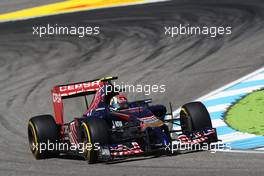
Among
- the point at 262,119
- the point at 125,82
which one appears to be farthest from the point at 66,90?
the point at 125,82

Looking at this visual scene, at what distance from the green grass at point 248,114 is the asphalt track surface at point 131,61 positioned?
4.50 ft

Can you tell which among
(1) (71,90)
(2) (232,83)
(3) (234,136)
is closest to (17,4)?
(2) (232,83)

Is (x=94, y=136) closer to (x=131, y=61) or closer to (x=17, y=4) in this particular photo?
(x=131, y=61)

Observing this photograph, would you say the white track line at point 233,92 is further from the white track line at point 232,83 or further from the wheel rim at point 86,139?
the wheel rim at point 86,139

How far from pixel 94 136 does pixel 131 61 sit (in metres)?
7.87

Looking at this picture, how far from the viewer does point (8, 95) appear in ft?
60.4

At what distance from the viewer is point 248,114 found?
14.7 m

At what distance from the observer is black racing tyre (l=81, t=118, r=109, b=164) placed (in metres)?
12.3

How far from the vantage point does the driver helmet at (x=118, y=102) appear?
43.2 feet

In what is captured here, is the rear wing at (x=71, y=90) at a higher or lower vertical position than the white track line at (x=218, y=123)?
higher

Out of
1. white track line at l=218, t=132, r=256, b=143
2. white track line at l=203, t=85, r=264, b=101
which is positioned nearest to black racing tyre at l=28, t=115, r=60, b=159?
white track line at l=218, t=132, r=256, b=143

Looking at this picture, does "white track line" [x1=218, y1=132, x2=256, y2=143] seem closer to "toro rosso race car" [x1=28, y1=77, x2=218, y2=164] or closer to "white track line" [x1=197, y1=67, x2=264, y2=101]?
"toro rosso race car" [x1=28, y1=77, x2=218, y2=164]

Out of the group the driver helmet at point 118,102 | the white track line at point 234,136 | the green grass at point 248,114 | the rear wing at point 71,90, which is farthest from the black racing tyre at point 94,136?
the green grass at point 248,114

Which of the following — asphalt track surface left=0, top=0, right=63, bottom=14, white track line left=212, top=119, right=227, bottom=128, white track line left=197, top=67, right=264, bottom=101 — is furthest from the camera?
asphalt track surface left=0, top=0, right=63, bottom=14
